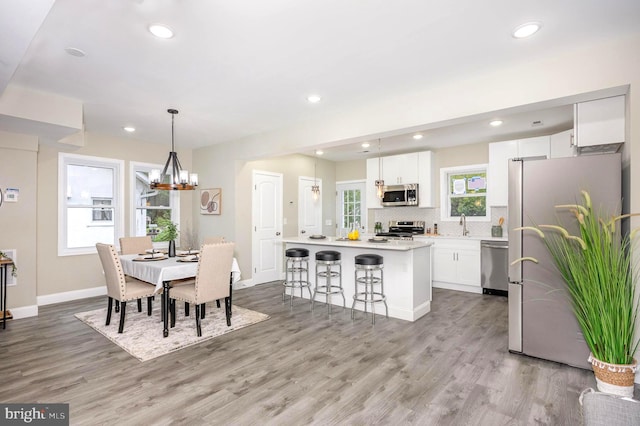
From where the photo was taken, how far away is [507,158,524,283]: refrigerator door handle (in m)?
3.07

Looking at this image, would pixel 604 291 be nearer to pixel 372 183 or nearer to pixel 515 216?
pixel 515 216

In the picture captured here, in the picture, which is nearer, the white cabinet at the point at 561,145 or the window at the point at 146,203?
the white cabinet at the point at 561,145

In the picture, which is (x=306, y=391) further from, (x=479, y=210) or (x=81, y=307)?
(x=479, y=210)

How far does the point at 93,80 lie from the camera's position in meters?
3.26

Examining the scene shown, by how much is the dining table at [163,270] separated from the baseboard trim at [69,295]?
174cm

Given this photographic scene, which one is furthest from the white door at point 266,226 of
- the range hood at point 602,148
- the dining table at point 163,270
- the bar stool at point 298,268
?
the range hood at point 602,148

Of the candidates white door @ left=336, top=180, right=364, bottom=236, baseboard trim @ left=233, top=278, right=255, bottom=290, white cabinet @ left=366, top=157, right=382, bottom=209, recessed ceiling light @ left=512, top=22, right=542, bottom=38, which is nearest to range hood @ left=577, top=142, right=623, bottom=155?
recessed ceiling light @ left=512, top=22, right=542, bottom=38

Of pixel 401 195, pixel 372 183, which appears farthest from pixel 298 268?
pixel 372 183

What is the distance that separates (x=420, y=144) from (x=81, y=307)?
19.7 feet

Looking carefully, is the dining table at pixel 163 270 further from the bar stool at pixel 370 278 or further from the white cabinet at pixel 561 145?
the white cabinet at pixel 561 145

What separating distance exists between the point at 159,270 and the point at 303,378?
6.29 ft

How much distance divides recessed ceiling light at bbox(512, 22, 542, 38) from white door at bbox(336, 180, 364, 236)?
5.26 m

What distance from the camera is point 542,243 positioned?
9.71 feet

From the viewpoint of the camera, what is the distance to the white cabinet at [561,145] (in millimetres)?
4578
